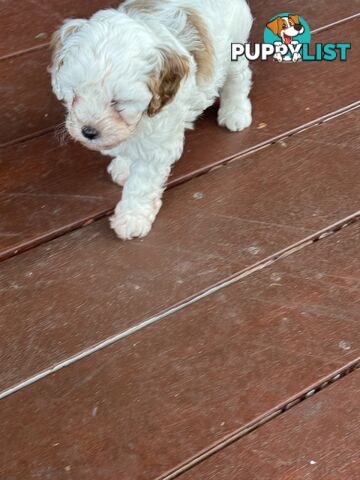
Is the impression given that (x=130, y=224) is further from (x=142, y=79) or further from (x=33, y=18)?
(x=33, y=18)

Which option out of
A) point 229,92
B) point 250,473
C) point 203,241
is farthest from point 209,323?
point 229,92

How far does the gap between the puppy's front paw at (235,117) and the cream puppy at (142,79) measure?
122mm

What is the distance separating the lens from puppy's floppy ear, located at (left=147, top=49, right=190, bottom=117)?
4.12ft

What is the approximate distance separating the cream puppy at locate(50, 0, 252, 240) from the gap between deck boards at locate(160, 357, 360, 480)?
497 millimetres

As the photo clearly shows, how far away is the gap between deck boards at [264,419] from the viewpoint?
4.20 ft

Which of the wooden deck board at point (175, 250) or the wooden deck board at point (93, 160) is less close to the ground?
the wooden deck board at point (93, 160)

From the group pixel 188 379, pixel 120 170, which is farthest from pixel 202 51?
pixel 188 379

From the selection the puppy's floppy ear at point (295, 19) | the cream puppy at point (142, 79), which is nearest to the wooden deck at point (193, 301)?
the cream puppy at point (142, 79)

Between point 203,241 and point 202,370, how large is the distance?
32 centimetres

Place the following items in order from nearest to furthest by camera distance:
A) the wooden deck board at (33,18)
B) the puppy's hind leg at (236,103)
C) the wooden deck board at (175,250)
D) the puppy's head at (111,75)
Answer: the puppy's head at (111,75) < the wooden deck board at (175,250) < the puppy's hind leg at (236,103) < the wooden deck board at (33,18)

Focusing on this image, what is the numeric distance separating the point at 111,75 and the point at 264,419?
0.70 meters

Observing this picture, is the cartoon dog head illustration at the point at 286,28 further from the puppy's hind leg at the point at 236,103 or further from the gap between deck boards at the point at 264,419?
the gap between deck boards at the point at 264,419

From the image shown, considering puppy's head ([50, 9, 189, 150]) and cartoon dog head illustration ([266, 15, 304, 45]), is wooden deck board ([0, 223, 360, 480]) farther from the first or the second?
cartoon dog head illustration ([266, 15, 304, 45])

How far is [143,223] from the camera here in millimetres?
1584
